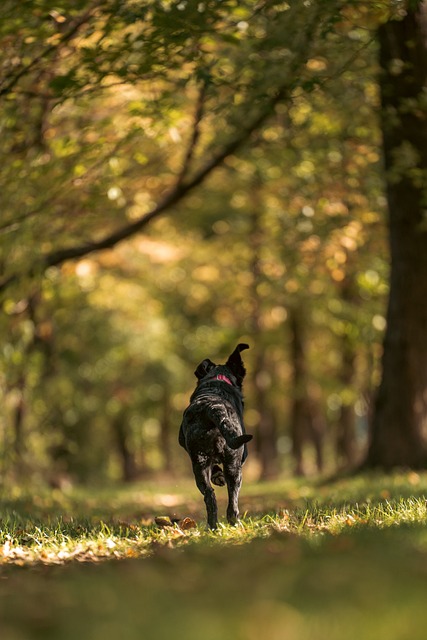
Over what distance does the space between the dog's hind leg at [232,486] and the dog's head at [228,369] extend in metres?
0.83

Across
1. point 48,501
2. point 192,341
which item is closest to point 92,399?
point 192,341

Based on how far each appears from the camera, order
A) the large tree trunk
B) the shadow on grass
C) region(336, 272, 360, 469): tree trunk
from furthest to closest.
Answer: region(336, 272, 360, 469): tree trunk → the large tree trunk → the shadow on grass

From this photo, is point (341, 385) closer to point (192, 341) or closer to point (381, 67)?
point (192, 341)

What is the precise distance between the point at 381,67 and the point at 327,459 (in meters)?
38.1

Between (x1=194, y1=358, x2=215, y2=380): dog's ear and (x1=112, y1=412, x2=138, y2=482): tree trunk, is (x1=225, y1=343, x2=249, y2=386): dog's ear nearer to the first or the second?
(x1=194, y1=358, x2=215, y2=380): dog's ear

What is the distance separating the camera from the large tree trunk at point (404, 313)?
1369 centimetres

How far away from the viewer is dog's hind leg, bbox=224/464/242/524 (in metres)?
6.88

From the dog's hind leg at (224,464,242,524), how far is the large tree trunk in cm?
767

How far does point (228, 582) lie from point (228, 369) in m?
3.61

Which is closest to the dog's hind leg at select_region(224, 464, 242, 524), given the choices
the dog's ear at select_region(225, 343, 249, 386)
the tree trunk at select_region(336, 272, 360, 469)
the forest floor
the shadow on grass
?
the forest floor

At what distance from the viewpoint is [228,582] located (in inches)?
158

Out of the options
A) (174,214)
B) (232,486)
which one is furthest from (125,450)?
(232,486)

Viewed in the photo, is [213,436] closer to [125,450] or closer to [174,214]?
[174,214]

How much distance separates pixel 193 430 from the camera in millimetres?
6762
